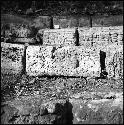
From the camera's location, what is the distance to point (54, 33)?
236 inches

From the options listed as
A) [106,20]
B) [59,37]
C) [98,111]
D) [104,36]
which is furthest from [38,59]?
[106,20]

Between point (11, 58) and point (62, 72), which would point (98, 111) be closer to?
point (62, 72)

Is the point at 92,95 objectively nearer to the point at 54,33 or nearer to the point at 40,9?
the point at 54,33

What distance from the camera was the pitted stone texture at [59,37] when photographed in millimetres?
5914

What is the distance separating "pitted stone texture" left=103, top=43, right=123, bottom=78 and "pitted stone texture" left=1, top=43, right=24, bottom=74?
1652 millimetres

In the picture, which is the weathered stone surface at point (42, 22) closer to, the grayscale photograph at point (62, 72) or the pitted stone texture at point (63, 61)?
the grayscale photograph at point (62, 72)

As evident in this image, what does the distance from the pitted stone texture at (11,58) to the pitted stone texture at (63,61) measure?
0.52ft

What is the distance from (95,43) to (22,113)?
274 cm

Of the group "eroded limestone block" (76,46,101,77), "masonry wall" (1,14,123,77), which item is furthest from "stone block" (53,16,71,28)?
"eroded limestone block" (76,46,101,77)

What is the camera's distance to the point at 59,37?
5.95m

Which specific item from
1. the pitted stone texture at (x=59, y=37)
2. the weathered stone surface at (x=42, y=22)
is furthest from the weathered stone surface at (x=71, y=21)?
the pitted stone texture at (x=59, y=37)

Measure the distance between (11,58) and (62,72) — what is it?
3.38ft

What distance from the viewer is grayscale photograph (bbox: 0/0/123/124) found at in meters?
3.58

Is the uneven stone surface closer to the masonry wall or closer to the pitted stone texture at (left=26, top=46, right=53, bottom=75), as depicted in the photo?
the masonry wall
